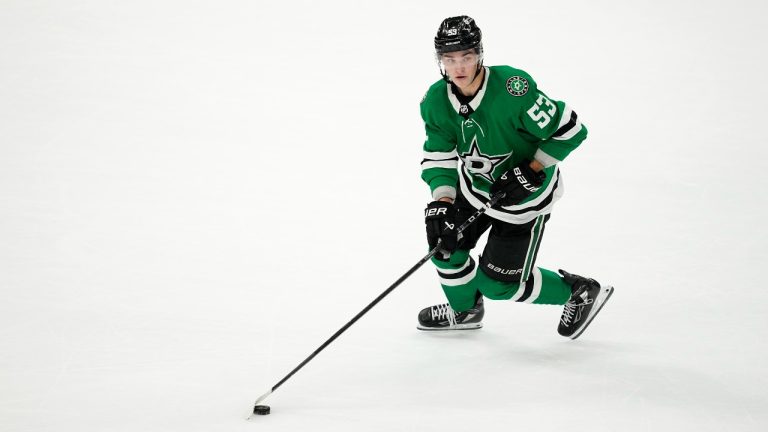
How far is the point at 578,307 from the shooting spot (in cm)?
326

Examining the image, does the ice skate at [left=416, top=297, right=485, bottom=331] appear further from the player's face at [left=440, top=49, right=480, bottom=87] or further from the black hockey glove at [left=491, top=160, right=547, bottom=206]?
the player's face at [left=440, top=49, right=480, bottom=87]

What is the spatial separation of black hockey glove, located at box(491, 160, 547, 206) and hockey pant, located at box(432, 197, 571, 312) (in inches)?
7.4

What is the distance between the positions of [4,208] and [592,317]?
2.84 metres

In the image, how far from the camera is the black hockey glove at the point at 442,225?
2918 mm

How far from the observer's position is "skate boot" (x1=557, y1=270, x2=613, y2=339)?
3.25 meters

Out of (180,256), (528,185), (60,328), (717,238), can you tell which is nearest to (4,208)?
(180,256)

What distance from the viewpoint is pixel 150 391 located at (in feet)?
8.84

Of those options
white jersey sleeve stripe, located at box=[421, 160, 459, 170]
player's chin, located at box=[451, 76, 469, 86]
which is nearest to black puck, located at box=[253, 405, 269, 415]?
white jersey sleeve stripe, located at box=[421, 160, 459, 170]

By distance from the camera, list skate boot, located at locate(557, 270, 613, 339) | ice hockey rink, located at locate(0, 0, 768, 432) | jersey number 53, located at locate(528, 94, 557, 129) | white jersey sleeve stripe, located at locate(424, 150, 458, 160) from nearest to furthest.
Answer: ice hockey rink, located at locate(0, 0, 768, 432), jersey number 53, located at locate(528, 94, 557, 129), white jersey sleeve stripe, located at locate(424, 150, 458, 160), skate boot, located at locate(557, 270, 613, 339)

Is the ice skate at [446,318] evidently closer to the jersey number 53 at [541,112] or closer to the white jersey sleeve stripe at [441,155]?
the white jersey sleeve stripe at [441,155]

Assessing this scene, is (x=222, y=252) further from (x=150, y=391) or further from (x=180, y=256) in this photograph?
(x=150, y=391)

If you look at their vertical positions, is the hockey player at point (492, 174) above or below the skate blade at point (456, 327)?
above

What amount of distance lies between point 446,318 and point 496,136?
78 centimetres

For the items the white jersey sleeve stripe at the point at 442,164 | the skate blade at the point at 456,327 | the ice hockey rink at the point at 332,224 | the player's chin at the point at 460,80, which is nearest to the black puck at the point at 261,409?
the ice hockey rink at the point at 332,224
